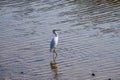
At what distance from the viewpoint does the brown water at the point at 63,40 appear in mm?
13688

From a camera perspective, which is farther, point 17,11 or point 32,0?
point 32,0

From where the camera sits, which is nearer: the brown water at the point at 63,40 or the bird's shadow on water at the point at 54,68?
the bird's shadow on water at the point at 54,68

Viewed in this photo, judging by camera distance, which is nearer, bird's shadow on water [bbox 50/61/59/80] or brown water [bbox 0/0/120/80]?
bird's shadow on water [bbox 50/61/59/80]

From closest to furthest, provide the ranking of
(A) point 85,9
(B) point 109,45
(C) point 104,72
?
1. (C) point 104,72
2. (B) point 109,45
3. (A) point 85,9

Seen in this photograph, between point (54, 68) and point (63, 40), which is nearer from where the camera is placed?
point (54, 68)

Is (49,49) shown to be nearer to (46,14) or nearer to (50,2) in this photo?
(46,14)

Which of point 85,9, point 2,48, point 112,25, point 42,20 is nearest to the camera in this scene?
point 2,48

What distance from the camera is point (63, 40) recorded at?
1711 cm

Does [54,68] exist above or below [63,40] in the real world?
above

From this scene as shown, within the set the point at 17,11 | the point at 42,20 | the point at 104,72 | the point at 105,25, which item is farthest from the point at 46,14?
the point at 104,72

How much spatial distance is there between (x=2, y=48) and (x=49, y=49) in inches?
89.8

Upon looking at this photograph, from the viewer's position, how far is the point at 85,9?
72.6ft

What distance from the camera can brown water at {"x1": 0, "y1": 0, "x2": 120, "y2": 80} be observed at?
44.9 ft

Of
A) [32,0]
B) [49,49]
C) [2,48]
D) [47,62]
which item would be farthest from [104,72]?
[32,0]
